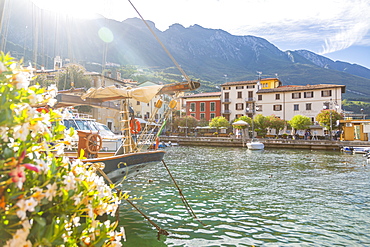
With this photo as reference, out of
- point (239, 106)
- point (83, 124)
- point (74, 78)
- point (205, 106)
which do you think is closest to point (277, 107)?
point (239, 106)

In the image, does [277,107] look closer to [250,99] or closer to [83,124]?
[250,99]

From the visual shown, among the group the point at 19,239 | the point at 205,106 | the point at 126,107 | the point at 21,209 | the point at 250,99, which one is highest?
the point at 250,99

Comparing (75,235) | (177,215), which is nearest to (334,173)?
(177,215)

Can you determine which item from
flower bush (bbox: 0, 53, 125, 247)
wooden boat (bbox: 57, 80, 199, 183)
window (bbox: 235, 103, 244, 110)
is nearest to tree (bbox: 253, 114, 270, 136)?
window (bbox: 235, 103, 244, 110)

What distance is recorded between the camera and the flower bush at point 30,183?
1.71 meters

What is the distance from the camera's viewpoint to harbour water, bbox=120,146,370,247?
305 inches

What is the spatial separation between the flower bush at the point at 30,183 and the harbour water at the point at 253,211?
589 cm

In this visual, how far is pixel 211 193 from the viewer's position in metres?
13.0

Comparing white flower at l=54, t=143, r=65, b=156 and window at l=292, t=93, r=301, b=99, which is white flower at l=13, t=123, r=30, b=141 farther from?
window at l=292, t=93, r=301, b=99

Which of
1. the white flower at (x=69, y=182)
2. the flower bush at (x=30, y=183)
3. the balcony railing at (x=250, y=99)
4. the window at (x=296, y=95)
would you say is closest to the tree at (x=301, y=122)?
the window at (x=296, y=95)

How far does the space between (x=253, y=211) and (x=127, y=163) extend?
4.68 metres

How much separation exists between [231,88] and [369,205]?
61784 mm

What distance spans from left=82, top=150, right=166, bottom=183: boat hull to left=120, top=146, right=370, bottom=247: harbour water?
1421mm

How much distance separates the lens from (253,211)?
33.5 feet
